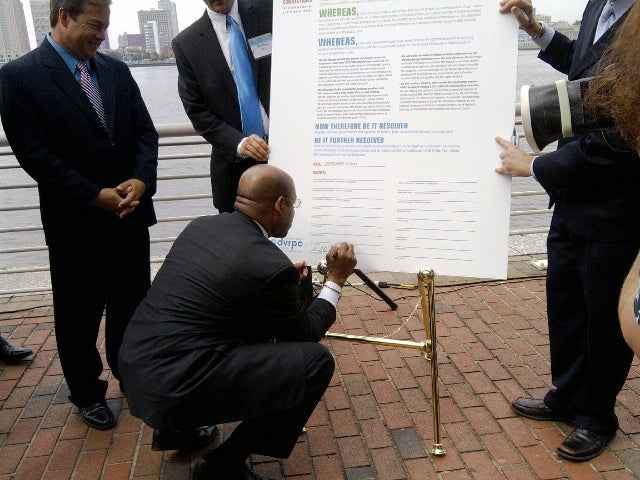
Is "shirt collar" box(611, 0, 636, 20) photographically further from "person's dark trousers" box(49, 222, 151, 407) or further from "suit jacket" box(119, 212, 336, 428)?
"person's dark trousers" box(49, 222, 151, 407)

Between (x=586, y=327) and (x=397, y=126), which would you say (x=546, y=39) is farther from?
(x=586, y=327)

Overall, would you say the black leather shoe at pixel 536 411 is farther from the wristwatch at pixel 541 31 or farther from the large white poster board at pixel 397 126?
the wristwatch at pixel 541 31

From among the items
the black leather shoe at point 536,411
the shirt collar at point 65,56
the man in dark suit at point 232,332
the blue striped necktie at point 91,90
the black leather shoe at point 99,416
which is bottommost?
the black leather shoe at point 99,416

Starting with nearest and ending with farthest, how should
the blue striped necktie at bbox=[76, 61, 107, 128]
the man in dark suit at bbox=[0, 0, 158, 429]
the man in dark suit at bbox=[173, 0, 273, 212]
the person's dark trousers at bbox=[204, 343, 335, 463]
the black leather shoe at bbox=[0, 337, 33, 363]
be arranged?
the person's dark trousers at bbox=[204, 343, 335, 463], the man in dark suit at bbox=[0, 0, 158, 429], the blue striped necktie at bbox=[76, 61, 107, 128], the man in dark suit at bbox=[173, 0, 273, 212], the black leather shoe at bbox=[0, 337, 33, 363]

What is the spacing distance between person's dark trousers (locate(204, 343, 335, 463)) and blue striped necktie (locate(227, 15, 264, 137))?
127cm

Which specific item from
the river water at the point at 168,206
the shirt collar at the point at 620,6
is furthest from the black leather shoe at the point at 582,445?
the river water at the point at 168,206

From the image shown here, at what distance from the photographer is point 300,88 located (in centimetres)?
265

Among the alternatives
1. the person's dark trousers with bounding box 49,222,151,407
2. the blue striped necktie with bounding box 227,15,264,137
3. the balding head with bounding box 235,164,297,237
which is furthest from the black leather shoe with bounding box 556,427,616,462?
the person's dark trousers with bounding box 49,222,151,407

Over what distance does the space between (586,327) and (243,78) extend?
2042mm

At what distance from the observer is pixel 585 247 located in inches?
102

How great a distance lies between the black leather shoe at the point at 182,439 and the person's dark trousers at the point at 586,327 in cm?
168

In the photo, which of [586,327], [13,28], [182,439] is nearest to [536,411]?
[586,327]

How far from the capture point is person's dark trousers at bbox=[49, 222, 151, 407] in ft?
9.82

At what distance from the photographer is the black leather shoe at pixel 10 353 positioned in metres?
3.78
